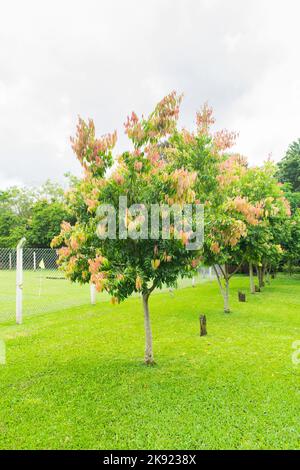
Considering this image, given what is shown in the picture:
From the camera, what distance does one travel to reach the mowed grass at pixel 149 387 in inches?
131

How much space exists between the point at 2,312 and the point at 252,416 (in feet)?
26.6

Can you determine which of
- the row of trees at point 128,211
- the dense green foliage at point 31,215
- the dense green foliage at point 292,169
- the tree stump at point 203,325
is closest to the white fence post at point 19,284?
the row of trees at point 128,211

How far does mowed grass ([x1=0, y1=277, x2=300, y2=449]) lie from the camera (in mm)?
3326

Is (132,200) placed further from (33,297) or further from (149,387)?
(33,297)

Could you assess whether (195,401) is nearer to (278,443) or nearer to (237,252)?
(278,443)

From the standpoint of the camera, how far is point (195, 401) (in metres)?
4.08

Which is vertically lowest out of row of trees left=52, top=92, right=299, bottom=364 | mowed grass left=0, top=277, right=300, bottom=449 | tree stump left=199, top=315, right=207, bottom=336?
mowed grass left=0, top=277, right=300, bottom=449

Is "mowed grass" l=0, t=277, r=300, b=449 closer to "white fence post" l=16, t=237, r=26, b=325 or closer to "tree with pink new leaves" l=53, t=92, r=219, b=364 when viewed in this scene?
"white fence post" l=16, t=237, r=26, b=325

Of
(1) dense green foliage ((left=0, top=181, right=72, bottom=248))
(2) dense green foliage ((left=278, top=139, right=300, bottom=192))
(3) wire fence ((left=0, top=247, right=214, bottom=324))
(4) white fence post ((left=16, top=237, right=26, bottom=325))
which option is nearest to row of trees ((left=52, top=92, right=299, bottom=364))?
(3) wire fence ((left=0, top=247, right=214, bottom=324))

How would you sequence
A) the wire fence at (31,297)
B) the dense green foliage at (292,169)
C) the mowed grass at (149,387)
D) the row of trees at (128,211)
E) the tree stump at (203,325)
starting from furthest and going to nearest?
the dense green foliage at (292,169)
the wire fence at (31,297)
the tree stump at (203,325)
the row of trees at (128,211)
the mowed grass at (149,387)

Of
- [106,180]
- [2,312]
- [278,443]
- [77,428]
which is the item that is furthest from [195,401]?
[2,312]

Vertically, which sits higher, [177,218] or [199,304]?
[177,218]

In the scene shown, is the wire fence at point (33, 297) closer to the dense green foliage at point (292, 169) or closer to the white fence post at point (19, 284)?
the white fence post at point (19, 284)
